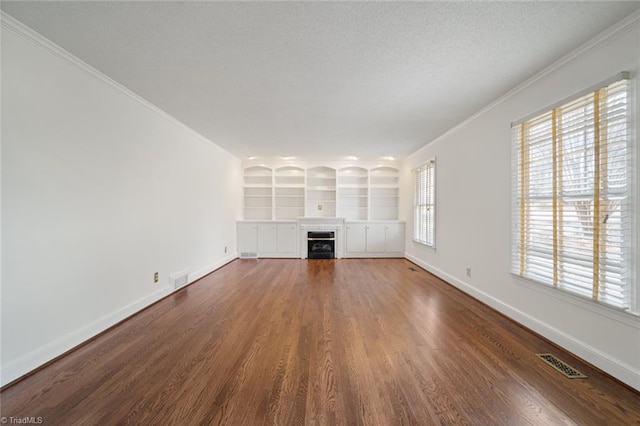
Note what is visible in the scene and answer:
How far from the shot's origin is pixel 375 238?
6.07 m

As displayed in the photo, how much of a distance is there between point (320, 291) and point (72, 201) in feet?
9.55

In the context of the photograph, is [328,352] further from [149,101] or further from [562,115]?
[149,101]

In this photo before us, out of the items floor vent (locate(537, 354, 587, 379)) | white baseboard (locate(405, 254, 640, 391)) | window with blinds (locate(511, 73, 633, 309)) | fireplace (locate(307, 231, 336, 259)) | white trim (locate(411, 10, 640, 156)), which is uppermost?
white trim (locate(411, 10, 640, 156))

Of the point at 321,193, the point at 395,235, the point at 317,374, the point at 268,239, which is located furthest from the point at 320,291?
the point at 321,193

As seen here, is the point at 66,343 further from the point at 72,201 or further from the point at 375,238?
the point at 375,238

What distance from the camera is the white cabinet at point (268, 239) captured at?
6.02 meters

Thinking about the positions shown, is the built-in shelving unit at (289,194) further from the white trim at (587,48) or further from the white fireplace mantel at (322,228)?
the white trim at (587,48)

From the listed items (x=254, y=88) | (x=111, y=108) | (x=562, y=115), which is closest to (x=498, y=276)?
(x=562, y=115)

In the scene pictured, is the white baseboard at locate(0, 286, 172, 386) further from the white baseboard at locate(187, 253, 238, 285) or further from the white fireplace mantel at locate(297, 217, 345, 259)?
the white fireplace mantel at locate(297, 217, 345, 259)

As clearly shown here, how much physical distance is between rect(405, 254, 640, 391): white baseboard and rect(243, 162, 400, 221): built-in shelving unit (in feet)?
12.0

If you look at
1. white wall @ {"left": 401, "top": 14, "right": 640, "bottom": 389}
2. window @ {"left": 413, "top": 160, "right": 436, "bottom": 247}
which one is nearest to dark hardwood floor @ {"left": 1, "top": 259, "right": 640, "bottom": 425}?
white wall @ {"left": 401, "top": 14, "right": 640, "bottom": 389}

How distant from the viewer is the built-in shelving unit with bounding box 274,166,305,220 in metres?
6.59

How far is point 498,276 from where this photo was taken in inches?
112

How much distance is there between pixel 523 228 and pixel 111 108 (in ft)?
14.8
